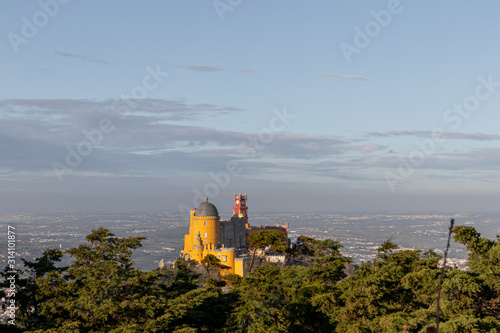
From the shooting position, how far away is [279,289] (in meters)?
37.3

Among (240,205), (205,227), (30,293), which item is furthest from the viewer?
(240,205)

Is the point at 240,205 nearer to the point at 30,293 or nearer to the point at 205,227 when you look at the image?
the point at 205,227

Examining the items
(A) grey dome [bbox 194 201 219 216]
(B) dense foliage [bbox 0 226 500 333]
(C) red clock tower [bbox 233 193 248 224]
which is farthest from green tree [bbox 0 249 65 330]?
(C) red clock tower [bbox 233 193 248 224]

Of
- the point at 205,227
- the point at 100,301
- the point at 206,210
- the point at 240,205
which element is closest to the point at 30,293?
the point at 100,301

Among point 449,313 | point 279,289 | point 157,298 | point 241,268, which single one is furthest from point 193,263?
point 449,313

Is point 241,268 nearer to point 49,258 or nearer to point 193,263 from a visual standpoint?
point 193,263

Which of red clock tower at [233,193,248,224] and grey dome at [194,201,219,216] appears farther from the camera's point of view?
red clock tower at [233,193,248,224]

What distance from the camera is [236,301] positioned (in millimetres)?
32125

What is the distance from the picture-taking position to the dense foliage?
1054 inches

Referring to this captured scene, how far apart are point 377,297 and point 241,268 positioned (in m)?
50.1

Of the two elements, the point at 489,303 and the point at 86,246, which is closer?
the point at 489,303

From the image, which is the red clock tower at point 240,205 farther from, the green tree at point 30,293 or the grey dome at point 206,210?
the green tree at point 30,293

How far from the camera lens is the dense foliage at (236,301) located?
26.8m

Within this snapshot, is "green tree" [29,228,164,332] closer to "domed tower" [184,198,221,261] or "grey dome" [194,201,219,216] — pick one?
"domed tower" [184,198,221,261]
